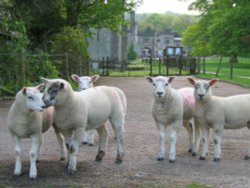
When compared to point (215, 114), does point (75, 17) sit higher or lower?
higher

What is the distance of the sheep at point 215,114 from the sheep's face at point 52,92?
9.19 ft

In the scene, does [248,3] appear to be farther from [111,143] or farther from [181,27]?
[181,27]

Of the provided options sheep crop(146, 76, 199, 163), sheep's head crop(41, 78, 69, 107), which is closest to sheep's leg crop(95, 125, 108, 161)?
sheep crop(146, 76, 199, 163)

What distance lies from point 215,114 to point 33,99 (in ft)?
11.5

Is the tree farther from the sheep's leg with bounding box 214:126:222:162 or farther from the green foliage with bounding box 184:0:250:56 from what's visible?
the sheep's leg with bounding box 214:126:222:162

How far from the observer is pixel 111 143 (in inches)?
438

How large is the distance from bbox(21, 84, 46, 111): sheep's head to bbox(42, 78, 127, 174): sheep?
98 millimetres

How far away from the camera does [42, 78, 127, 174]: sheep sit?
796 centimetres

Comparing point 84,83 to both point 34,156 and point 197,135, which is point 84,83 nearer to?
point 197,135

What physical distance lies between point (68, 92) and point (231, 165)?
328 centimetres

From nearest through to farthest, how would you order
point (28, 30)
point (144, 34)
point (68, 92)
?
point (68, 92), point (28, 30), point (144, 34)

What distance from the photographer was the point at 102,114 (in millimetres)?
8812

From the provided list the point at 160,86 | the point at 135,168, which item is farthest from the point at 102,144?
the point at 160,86

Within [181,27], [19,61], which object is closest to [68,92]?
[19,61]
